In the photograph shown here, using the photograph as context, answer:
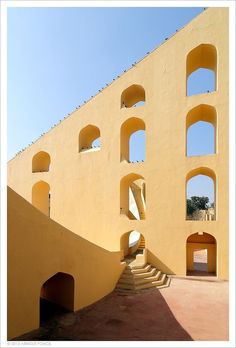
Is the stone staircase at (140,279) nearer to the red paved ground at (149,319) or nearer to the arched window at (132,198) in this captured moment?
the red paved ground at (149,319)

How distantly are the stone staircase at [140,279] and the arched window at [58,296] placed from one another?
299 centimetres

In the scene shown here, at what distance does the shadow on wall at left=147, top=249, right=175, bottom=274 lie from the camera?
13.4m

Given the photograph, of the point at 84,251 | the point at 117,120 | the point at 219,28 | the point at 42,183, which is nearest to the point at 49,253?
the point at 84,251

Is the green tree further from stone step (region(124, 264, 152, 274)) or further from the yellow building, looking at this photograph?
stone step (region(124, 264, 152, 274))

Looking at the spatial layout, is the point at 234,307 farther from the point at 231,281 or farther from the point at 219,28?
the point at 219,28

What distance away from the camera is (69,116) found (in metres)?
17.4

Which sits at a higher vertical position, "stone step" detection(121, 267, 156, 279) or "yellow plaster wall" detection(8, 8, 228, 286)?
"yellow plaster wall" detection(8, 8, 228, 286)

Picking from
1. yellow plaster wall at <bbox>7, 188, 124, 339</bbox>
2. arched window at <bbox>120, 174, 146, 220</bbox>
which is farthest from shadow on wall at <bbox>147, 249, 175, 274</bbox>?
yellow plaster wall at <bbox>7, 188, 124, 339</bbox>

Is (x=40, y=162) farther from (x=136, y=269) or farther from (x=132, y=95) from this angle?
(x=136, y=269)

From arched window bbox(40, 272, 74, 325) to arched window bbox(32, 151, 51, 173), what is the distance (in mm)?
11363

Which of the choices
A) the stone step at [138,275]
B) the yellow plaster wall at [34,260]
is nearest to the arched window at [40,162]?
the stone step at [138,275]

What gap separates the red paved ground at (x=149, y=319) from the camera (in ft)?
22.9

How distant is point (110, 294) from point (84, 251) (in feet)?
9.73

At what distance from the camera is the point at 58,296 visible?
29.9 feet
